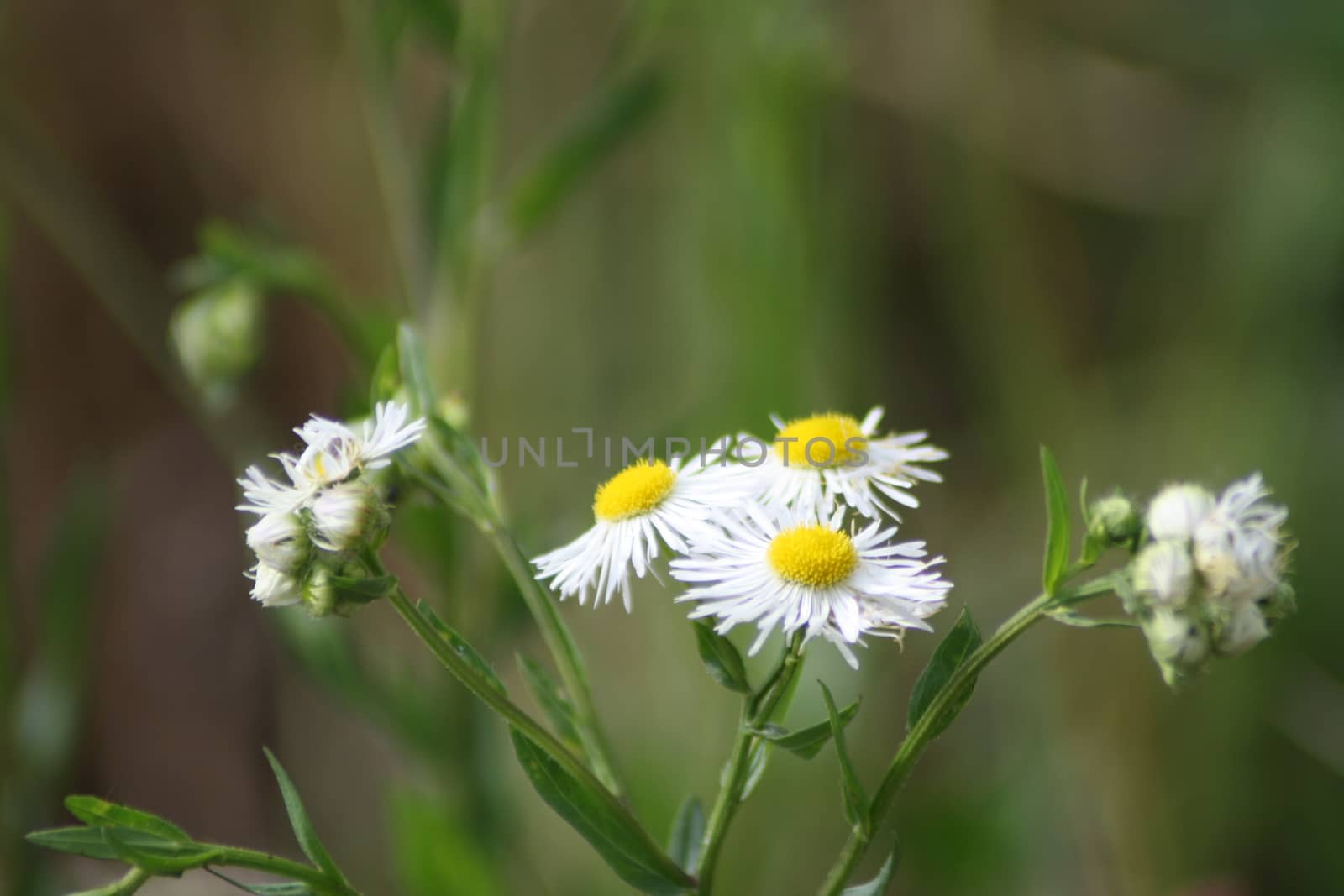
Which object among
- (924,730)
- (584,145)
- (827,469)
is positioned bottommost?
(924,730)

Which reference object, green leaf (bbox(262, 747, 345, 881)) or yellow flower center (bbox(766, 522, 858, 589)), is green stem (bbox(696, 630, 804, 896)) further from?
green leaf (bbox(262, 747, 345, 881))

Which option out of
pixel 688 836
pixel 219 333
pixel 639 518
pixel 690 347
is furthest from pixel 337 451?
pixel 690 347

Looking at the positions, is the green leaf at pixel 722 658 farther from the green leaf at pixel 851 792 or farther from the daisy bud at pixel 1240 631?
the daisy bud at pixel 1240 631

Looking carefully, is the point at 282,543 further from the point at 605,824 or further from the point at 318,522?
the point at 605,824

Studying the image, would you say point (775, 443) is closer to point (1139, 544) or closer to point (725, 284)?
point (1139, 544)

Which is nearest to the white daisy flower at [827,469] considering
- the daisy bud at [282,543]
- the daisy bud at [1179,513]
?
the daisy bud at [1179,513]

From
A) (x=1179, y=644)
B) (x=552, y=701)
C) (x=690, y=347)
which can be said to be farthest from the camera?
(x=690, y=347)

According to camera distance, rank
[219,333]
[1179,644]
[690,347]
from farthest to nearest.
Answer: [690,347] → [219,333] → [1179,644]
